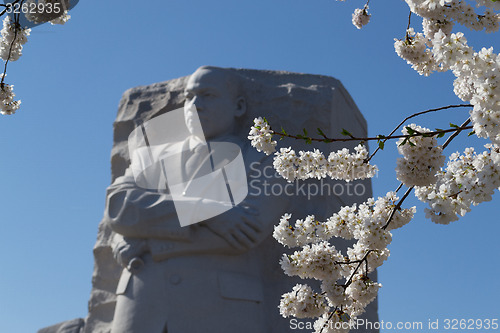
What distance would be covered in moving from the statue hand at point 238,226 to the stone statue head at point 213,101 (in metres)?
0.78

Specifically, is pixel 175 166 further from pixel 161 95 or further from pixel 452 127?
pixel 452 127

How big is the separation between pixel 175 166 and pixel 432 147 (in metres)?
3.17

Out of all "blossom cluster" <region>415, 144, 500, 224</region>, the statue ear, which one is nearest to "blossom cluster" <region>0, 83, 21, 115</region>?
"blossom cluster" <region>415, 144, 500, 224</region>

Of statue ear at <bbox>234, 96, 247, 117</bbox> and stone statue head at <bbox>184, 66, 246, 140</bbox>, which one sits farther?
statue ear at <bbox>234, 96, 247, 117</bbox>

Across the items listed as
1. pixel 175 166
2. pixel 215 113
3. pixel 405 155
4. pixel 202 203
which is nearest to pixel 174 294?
pixel 202 203

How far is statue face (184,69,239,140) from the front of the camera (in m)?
5.23

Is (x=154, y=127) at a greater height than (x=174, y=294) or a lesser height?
greater

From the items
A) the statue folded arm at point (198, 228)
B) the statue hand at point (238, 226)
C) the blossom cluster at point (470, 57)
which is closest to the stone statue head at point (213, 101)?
the statue folded arm at point (198, 228)

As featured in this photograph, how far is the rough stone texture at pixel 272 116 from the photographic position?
17.4 ft

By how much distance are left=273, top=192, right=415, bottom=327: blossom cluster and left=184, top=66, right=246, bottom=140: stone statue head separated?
8.66 ft

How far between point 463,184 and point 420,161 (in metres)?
0.18

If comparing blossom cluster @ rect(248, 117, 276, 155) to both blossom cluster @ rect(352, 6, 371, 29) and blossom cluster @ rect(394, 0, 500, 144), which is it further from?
blossom cluster @ rect(352, 6, 371, 29)

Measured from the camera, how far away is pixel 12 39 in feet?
9.43

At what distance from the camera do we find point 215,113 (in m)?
5.24
